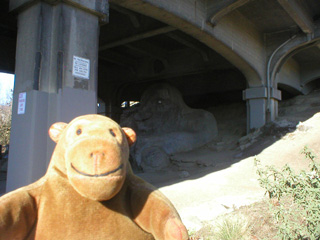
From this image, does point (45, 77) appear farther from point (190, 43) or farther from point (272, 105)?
point (272, 105)

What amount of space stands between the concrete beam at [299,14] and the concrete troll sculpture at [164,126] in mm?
4836

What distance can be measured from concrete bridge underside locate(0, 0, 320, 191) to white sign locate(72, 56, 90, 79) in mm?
15

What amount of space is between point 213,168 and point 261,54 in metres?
5.27

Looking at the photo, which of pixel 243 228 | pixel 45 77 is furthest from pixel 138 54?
pixel 243 228

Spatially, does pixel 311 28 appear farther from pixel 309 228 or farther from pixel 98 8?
pixel 309 228

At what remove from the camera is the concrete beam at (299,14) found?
793 cm

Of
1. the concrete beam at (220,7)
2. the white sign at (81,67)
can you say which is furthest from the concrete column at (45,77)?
the concrete beam at (220,7)

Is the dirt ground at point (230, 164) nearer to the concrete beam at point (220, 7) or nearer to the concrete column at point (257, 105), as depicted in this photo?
the concrete column at point (257, 105)

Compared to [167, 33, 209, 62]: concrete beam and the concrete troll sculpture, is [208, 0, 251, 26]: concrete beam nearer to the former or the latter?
[167, 33, 209, 62]: concrete beam

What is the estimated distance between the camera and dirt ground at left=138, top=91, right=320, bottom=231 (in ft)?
15.3

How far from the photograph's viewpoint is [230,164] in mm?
8414

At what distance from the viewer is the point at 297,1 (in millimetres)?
8734

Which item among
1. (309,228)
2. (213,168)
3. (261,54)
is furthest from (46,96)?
(261,54)

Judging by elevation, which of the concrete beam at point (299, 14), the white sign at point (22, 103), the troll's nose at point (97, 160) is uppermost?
the concrete beam at point (299, 14)
